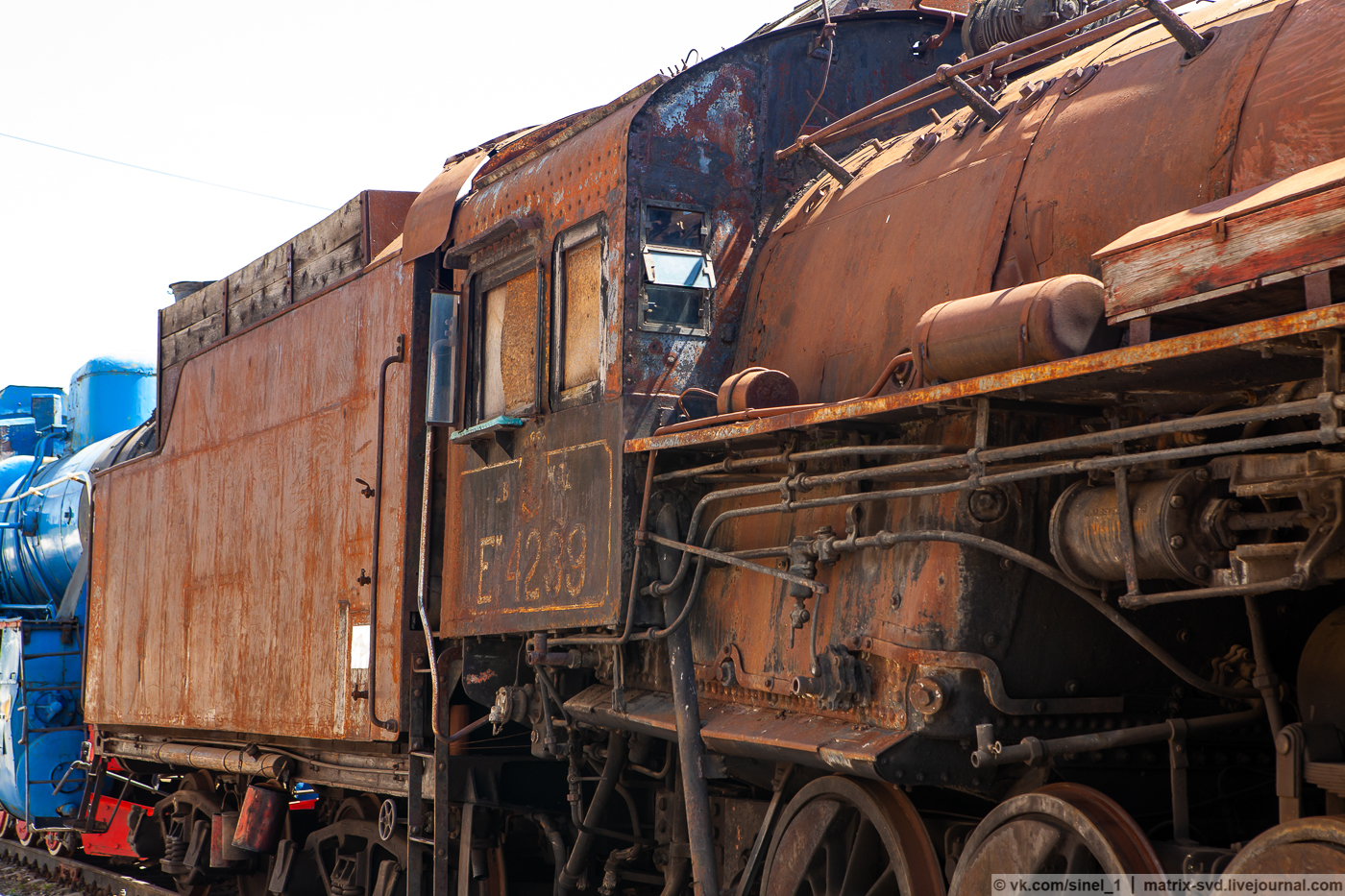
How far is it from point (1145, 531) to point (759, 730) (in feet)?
5.28

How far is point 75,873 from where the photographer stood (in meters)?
10.9

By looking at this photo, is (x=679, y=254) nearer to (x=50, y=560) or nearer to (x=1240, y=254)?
(x=1240, y=254)

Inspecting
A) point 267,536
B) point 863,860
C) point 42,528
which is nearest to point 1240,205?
point 863,860

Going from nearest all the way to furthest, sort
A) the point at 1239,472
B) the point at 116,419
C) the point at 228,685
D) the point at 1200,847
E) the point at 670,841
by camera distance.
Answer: the point at 1239,472 < the point at 1200,847 < the point at 670,841 < the point at 228,685 < the point at 116,419

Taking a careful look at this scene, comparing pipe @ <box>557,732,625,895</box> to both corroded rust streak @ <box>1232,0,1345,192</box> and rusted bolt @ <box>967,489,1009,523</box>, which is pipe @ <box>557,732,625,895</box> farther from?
corroded rust streak @ <box>1232,0,1345,192</box>

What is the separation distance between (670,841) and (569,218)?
8.50 feet

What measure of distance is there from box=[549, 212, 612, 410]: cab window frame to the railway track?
572 centimetres

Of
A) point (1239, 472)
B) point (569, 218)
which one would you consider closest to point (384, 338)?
point (569, 218)

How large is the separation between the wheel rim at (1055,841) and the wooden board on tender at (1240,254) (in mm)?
1307

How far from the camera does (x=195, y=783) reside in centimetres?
932

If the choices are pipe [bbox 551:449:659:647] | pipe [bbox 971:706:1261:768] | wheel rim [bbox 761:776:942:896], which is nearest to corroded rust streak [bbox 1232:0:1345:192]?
pipe [bbox 971:706:1261:768]

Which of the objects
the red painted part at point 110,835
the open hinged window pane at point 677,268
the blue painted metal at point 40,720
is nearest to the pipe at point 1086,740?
the open hinged window pane at point 677,268

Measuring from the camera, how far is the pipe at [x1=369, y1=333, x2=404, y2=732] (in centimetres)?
664

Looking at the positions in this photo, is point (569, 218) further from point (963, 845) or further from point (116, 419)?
point (116, 419)
